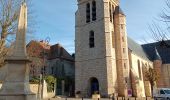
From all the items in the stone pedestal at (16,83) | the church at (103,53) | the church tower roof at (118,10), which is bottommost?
the stone pedestal at (16,83)

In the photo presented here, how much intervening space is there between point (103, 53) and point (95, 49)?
5.57 ft

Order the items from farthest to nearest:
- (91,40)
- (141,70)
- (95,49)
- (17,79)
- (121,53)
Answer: (141,70)
(91,40)
(121,53)
(95,49)
(17,79)

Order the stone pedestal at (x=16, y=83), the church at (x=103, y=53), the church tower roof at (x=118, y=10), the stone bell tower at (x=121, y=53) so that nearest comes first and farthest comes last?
1. the stone pedestal at (x=16, y=83)
2. the church at (x=103, y=53)
3. the stone bell tower at (x=121, y=53)
4. the church tower roof at (x=118, y=10)

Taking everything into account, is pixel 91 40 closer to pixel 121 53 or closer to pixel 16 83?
pixel 121 53

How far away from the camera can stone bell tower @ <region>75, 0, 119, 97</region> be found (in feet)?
109

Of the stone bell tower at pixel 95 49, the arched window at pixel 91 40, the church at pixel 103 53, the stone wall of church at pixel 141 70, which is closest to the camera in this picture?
the stone bell tower at pixel 95 49

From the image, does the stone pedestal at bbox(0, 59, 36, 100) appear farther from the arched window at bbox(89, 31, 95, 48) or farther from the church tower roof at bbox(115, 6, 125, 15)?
the church tower roof at bbox(115, 6, 125, 15)

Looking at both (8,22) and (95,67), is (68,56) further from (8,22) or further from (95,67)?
(8,22)

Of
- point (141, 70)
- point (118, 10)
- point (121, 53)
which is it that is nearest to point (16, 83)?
point (121, 53)

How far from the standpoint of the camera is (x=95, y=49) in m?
35.3

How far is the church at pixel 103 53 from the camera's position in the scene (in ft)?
110

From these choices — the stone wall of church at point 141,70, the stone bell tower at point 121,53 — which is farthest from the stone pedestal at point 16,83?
the stone wall of church at point 141,70

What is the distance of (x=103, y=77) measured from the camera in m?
33.3

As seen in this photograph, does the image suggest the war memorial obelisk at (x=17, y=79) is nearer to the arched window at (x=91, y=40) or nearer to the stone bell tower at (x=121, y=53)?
the stone bell tower at (x=121, y=53)
